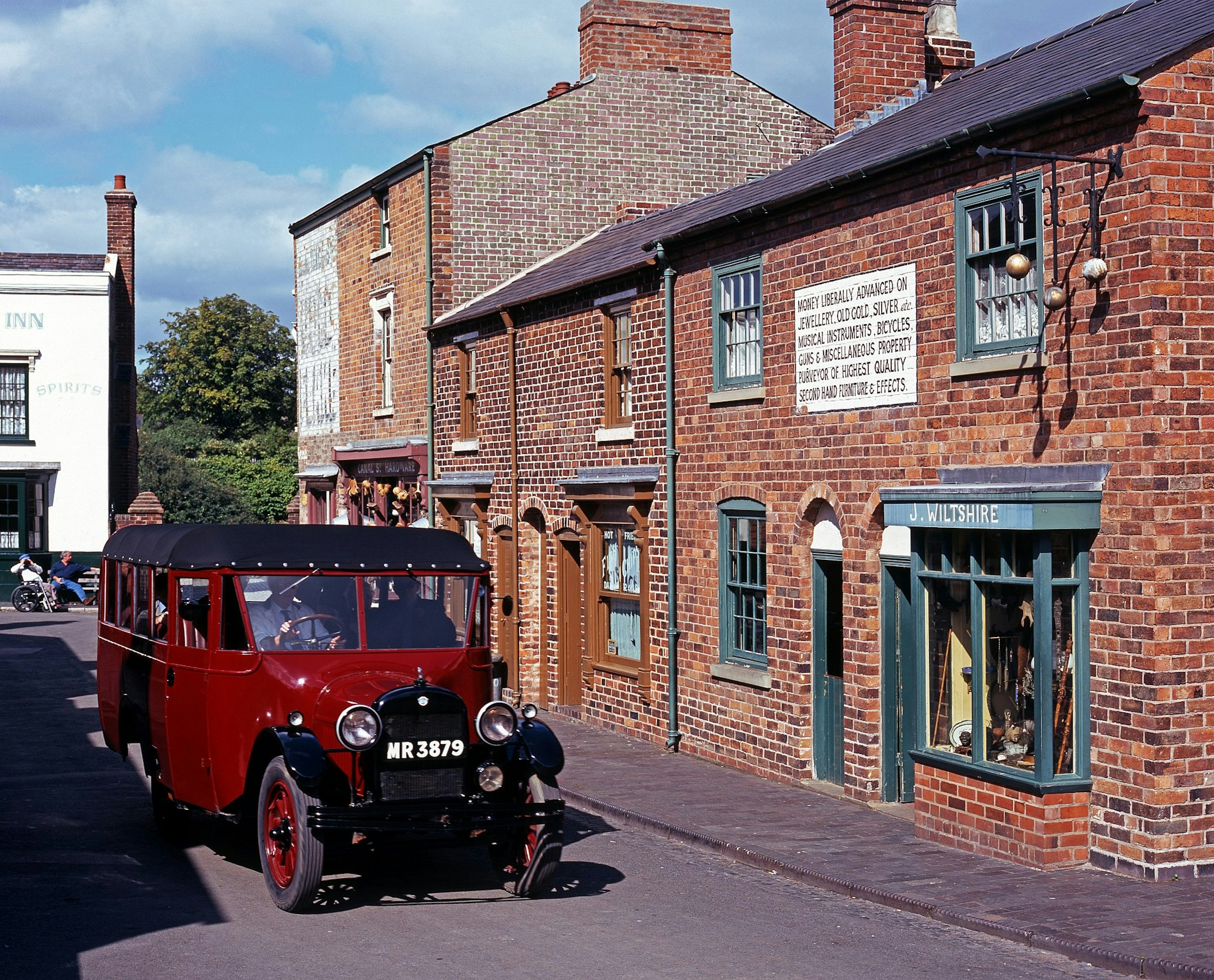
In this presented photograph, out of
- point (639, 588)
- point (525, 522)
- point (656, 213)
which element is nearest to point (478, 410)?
point (525, 522)

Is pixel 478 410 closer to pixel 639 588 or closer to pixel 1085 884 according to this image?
pixel 639 588

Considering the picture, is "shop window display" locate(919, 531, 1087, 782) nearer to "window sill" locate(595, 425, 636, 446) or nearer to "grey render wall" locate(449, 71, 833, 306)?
"window sill" locate(595, 425, 636, 446)

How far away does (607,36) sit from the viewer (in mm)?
27375

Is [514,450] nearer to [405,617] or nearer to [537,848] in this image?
[405,617]

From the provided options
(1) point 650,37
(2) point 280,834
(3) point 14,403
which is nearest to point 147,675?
(2) point 280,834

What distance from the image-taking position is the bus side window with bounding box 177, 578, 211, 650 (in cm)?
1112

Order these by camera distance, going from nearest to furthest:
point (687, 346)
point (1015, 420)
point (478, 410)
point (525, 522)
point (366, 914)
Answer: point (366, 914)
point (1015, 420)
point (687, 346)
point (525, 522)
point (478, 410)

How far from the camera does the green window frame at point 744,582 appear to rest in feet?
52.2

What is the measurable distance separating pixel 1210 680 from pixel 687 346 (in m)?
8.16

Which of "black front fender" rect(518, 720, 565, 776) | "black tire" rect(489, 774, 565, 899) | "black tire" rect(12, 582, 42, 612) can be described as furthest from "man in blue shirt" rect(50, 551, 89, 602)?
"black tire" rect(489, 774, 565, 899)

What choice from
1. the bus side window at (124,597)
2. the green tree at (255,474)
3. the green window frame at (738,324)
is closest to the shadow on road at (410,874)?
the bus side window at (124,597)

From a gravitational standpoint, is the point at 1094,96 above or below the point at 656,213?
below

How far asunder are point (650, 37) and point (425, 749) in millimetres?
20509

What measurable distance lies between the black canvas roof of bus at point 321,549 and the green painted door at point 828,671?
4.31 metres
